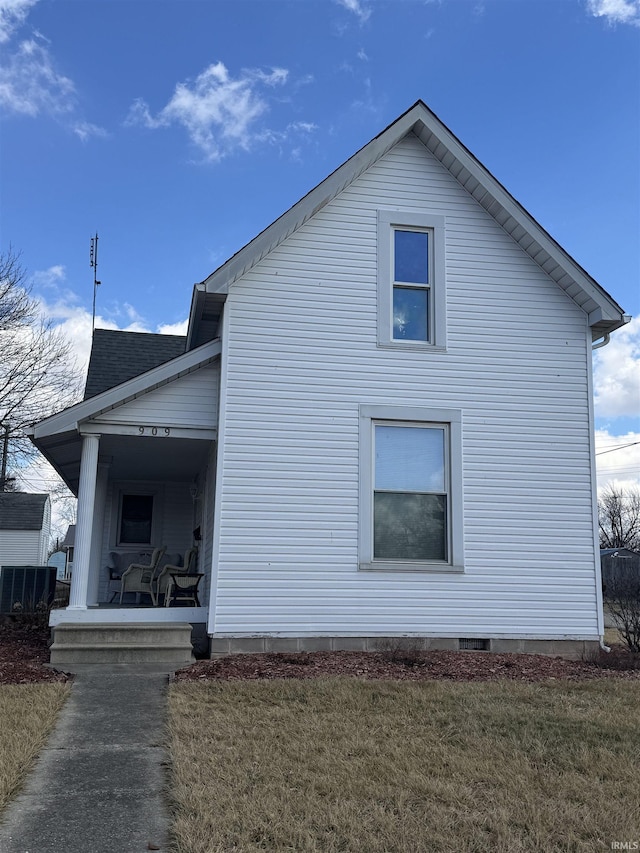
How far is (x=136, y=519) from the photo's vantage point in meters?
15.0

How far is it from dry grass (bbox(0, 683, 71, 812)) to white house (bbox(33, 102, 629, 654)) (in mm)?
2517

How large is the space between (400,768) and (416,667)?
374 centimetres

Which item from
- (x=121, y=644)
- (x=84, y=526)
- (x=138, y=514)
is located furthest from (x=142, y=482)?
(x=121, y=644)

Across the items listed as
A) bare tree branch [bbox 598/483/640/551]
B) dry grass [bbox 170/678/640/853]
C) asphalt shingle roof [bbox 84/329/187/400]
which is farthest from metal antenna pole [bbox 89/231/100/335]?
bare tree branch [bbox 598/483/640/551]

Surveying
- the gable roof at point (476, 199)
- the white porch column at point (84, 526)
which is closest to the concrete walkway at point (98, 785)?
the white porch column at point (84, 526)

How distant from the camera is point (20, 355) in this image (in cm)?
2289

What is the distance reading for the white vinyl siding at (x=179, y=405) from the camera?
10.2 m

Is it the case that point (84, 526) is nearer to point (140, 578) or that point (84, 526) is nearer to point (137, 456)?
point (137, 456)

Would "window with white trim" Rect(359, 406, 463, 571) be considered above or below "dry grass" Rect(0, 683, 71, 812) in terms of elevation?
above

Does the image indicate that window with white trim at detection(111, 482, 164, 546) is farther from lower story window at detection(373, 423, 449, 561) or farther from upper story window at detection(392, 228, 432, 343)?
upper story window at detection(392, 228, 432, 343)

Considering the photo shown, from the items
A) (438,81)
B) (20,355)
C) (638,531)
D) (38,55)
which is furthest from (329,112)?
Result: (638,531)

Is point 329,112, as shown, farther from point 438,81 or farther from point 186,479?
point 186,479

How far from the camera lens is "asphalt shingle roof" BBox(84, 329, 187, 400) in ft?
43.1

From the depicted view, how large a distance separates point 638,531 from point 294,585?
209ft
